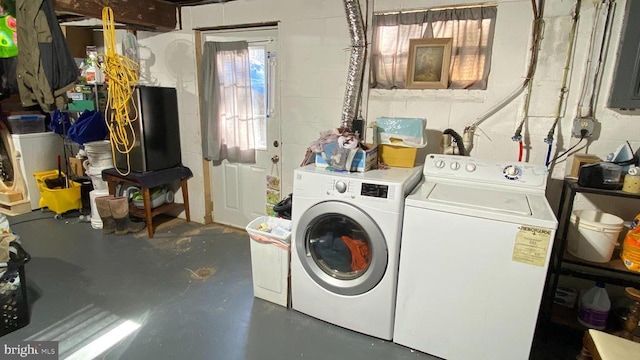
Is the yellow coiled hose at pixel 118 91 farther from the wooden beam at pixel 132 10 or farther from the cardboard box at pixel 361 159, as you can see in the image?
the cardboard box at pixel 361 159

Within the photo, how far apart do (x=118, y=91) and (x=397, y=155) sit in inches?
91.5

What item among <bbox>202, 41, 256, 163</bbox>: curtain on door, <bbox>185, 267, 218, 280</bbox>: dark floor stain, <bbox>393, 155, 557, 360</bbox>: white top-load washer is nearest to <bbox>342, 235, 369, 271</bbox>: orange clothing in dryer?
<bbox>393, 155, 557, 360</bbox>: white top-load washer

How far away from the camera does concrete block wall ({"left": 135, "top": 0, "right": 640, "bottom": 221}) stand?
1.98m

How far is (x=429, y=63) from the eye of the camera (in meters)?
2.29

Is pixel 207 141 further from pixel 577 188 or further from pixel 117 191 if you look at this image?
pixel 577 188

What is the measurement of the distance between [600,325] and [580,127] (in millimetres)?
1159

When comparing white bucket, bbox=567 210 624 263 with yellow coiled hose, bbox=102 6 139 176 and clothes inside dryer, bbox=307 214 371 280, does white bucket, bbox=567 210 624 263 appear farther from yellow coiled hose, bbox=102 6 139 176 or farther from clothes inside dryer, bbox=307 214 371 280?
yellow coiled hose, bbox=102 6 139 176

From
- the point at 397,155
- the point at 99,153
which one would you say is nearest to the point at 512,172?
the point at 397,155

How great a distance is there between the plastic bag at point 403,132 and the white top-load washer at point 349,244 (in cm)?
18

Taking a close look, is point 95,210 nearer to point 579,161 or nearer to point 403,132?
point 403,132

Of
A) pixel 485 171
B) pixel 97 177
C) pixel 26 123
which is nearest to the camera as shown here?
pixel 485 171

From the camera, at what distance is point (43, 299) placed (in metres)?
2.24

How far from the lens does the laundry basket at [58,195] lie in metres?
3.64

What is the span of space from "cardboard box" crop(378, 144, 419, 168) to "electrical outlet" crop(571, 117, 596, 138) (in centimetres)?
94
